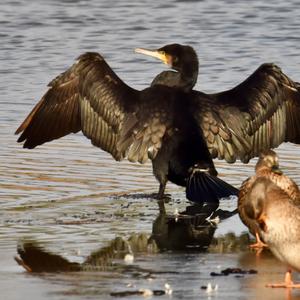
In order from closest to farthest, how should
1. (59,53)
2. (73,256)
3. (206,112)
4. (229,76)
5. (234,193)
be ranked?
(73,256)
(234,193)
(206,112)
(229,76)
(59,53)

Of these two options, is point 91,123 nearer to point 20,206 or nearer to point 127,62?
point 20,206

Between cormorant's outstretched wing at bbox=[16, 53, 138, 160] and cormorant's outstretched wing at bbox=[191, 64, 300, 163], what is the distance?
28.4 inches

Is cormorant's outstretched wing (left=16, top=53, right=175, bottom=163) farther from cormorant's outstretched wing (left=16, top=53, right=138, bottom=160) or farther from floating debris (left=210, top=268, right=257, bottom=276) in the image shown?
floating debris (left=210, top=268, right=257, bottom=276)

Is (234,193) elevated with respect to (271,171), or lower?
lower

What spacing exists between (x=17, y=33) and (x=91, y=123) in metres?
7.22

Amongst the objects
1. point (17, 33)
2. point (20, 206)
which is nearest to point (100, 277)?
point (20, 206)

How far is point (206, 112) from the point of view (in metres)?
12.1

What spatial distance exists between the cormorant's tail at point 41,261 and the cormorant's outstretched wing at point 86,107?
283 cm

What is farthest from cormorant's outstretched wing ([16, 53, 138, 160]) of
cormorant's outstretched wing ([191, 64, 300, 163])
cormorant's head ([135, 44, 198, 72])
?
cormorant's outstretched wing ([191, 64, 300, 163])

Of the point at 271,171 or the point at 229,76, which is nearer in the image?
the point at 271,171

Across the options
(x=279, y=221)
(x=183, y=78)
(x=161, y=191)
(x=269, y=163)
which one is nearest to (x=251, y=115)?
(x=183, y=78)

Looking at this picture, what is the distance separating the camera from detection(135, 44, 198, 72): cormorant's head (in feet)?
40.8

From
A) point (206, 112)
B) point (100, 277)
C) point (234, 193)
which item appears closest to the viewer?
point (100, 277)

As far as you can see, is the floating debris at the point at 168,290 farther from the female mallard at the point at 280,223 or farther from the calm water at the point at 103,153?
the female mallard at the point at 280,223
